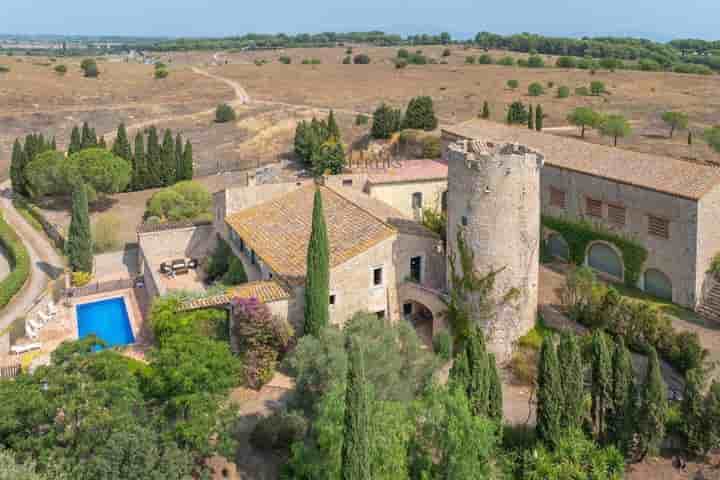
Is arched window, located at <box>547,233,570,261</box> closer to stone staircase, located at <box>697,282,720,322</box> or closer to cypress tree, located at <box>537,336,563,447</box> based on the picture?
stone staircase, located at <box>697,282,720,322</box>

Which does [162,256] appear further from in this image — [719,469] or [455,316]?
[719,469]

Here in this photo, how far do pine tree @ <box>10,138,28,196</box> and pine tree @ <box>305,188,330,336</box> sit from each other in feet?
126

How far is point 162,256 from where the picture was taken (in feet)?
120

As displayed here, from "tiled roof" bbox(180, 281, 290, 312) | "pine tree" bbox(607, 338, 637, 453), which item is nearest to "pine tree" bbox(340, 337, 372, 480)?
"pine tree" bbox(607, 338, 637, 453)

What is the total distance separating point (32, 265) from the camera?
3953cm

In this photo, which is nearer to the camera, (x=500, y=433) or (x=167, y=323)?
(x=500, y=433)

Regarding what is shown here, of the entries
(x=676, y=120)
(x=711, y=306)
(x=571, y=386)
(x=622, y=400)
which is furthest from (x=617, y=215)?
(x=676, y=120)

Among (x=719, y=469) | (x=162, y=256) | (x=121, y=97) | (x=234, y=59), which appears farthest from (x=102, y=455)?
(x=234, y=59)

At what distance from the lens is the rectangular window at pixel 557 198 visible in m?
31.4

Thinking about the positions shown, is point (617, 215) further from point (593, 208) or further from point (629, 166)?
point (629, 166)

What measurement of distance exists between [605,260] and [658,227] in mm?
3448

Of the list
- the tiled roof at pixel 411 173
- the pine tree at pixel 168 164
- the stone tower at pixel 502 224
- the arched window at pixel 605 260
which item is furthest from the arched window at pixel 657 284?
the pine tree at pixel 168 164

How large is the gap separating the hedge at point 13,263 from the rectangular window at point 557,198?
2794cm

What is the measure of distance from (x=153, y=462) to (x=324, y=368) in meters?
5.79
